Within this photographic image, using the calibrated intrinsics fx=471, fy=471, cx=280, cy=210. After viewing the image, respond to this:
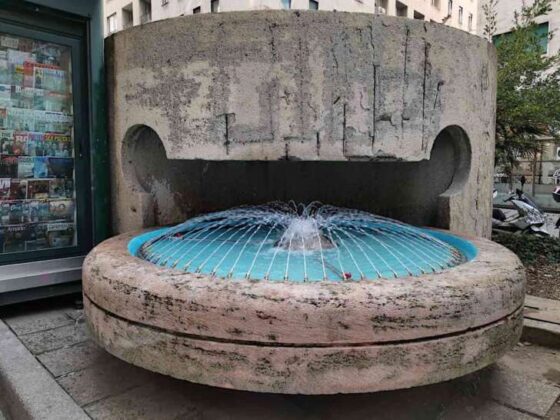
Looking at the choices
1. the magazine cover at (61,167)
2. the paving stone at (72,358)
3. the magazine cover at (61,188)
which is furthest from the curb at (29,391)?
the magazine cover at (61,167)

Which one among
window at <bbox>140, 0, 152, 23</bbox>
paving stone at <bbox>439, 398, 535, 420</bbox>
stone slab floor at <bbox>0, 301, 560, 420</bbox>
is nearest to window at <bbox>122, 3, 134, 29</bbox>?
window at <bbox>140, 0, 152, 23</bbox>

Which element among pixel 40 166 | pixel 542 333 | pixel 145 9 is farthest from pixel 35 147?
pixel 145 9

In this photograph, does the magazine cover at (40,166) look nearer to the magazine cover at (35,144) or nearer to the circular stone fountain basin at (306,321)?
the magazine cover at (35,144)

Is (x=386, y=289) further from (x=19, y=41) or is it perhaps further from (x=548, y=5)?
(x=548, y=5)

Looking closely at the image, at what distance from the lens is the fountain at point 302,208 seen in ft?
7.04

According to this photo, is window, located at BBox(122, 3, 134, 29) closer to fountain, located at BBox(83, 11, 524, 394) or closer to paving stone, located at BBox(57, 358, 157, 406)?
fountain, located at BBox(83, 11, 524, 394)

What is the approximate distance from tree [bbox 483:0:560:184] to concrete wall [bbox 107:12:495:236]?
8.36 ft

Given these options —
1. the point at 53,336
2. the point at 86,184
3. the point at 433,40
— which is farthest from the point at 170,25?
the point at 53,336

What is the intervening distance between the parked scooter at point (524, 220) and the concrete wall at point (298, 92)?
3638mm

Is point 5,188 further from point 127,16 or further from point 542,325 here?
point 127,16

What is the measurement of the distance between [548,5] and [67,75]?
6.33 meters

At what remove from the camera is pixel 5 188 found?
378cm

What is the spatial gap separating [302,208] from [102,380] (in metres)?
2.72

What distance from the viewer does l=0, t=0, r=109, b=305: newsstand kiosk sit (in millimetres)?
3730
